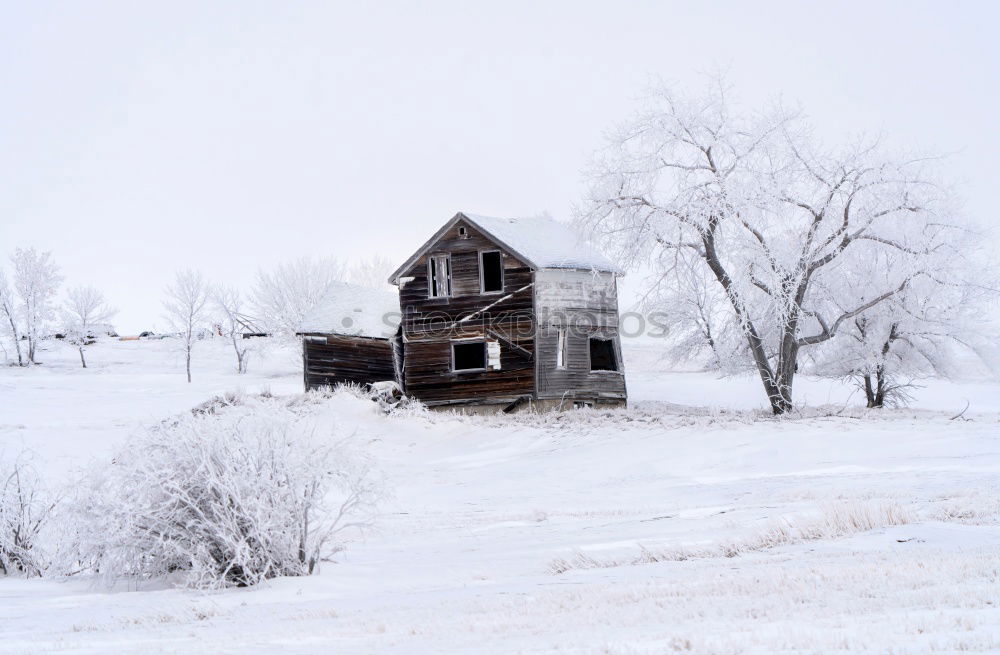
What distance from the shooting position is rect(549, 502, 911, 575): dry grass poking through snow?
796 centimetres

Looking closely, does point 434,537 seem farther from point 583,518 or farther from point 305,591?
point 305,591

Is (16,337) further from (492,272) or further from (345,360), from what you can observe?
(492,272)

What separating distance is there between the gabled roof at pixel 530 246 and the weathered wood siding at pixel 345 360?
Result: 564 centimetres

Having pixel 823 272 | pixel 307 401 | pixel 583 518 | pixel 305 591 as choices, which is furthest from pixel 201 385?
pixel 305 591

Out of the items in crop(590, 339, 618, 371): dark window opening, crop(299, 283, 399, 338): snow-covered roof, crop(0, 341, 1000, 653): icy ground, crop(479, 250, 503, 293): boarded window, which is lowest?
crop(0, 341, 1000, 653): icy ground

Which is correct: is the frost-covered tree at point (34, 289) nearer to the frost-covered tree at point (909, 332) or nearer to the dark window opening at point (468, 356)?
the dark window opening at point (468, 356)

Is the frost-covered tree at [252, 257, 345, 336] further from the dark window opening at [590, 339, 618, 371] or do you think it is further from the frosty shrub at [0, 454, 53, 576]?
the frosty shrub at [0, 454, 53, 576]

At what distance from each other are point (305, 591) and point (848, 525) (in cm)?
497

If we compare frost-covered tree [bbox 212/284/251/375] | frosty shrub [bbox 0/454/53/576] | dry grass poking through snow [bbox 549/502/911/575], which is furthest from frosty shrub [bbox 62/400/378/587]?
frost-covered tree [bbox 212/284/251/375]

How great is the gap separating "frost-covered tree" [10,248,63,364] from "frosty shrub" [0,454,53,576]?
48.0 m

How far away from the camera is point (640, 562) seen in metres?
8.01

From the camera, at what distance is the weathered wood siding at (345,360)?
116ft

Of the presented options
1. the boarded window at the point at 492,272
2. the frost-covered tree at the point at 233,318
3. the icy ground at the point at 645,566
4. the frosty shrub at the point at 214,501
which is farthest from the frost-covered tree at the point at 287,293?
the frosty shrub at the point at 214,501

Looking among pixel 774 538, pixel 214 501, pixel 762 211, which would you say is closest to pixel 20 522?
pixel 214 501
